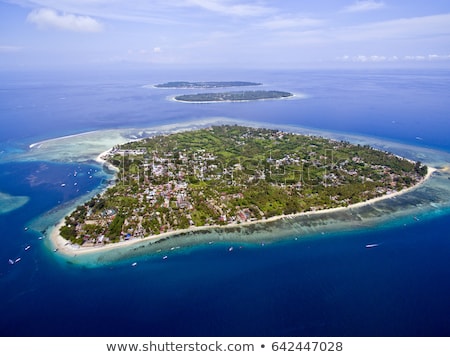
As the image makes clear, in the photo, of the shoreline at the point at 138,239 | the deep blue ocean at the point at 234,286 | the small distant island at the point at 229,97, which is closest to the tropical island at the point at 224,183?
the shoreline at the point at 138,239

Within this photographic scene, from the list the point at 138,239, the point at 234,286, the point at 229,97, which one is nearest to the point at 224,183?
the point at 138,239

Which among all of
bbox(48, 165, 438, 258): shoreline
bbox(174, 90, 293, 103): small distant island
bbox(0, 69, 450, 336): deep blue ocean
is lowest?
bbox(0, 69, 450, 336): deep blue ocean

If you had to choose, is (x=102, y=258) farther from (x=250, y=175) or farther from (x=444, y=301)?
(x=444, y=301)

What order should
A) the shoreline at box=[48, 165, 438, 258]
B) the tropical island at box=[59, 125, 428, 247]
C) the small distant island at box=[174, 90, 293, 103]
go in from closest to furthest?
the shoreline at box=[48, 165, 438, 258], the tropical island at box=[59, 125, 428, 247], the small distant island at box=[174, 90, 293, 103]

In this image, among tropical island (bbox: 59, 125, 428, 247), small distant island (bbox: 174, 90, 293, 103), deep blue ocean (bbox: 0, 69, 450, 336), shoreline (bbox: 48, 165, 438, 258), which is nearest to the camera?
deep blue ocean (bbox: 0, 69, 450, 336)

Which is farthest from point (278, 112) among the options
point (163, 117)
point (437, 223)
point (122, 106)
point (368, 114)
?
point (437, 223)

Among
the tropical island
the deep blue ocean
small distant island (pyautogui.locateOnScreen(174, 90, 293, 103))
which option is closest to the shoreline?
the tropical island

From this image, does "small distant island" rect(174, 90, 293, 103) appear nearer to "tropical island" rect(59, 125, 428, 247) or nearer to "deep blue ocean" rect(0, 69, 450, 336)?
"tropical island" rect(59, 125, 428, 247)

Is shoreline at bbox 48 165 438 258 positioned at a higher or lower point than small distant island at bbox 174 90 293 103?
lower
